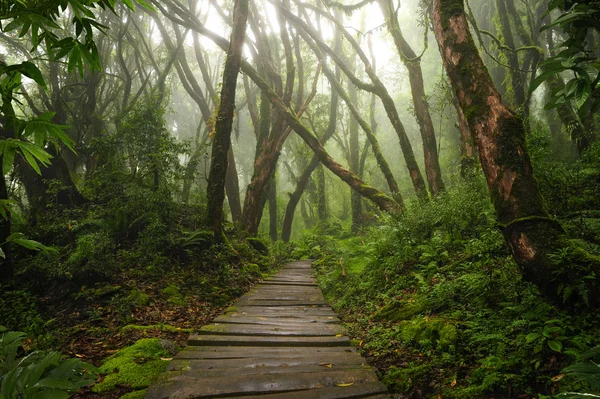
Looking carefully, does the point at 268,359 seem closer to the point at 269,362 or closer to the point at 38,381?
the point at 269,362

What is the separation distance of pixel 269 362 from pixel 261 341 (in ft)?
2.05

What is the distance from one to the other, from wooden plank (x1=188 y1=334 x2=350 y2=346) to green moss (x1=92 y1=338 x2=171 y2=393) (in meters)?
0.39

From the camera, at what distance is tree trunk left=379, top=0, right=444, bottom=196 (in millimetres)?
10320

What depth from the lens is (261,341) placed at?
3938 millimetres

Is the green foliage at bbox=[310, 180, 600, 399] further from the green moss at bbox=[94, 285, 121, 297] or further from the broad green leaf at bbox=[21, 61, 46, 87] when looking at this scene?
the green moss at bbox=[94, 285, 121, 297]

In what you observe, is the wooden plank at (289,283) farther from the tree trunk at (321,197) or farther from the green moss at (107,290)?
the tree trunk at (321,197)

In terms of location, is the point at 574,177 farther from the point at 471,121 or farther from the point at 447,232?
the point at 471,121

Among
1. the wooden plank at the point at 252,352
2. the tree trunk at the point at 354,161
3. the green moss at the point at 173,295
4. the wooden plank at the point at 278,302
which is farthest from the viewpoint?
the tree trunk at the point at 354,161

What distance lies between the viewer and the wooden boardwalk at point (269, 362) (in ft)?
9.11

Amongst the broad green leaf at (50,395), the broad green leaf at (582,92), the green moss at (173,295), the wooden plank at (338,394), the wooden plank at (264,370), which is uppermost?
the broad green leaf at (582,92)

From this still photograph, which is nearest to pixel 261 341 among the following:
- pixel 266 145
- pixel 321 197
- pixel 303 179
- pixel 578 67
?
pixel 578 67

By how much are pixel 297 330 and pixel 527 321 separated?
2.55m

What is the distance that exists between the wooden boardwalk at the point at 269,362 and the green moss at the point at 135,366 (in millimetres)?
195

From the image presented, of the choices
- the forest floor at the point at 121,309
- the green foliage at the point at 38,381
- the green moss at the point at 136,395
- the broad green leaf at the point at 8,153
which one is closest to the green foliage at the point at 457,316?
the green moss at the point at 136,395
